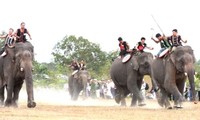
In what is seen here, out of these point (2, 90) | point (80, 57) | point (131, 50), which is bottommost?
point (2, 90)

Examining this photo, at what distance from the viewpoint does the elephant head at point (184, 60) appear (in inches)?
806

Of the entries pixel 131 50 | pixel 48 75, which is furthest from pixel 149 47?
pixel 48 75

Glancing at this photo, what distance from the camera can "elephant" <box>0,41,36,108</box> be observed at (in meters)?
20.7

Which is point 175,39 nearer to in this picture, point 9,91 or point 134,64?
point 134,64

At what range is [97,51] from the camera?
8169 cm

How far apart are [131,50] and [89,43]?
56618mm

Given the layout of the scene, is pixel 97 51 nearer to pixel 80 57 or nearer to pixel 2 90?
pixel 80 57

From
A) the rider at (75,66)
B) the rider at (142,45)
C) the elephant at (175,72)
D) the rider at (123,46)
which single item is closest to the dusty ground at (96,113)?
the elephant at (175,72)

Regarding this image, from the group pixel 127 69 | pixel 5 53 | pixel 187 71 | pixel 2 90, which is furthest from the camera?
pixel 127 69

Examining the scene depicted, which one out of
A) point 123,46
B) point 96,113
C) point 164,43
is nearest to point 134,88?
point 123,46

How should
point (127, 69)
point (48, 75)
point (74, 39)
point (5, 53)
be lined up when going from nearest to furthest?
point (5, 53) → point (127, 69) → point (48, 75) → point (74, 39)

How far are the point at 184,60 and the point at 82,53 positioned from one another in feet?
198

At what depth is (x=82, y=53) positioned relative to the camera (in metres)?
80.9

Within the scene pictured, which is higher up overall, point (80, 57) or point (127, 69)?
point (80, 57)
